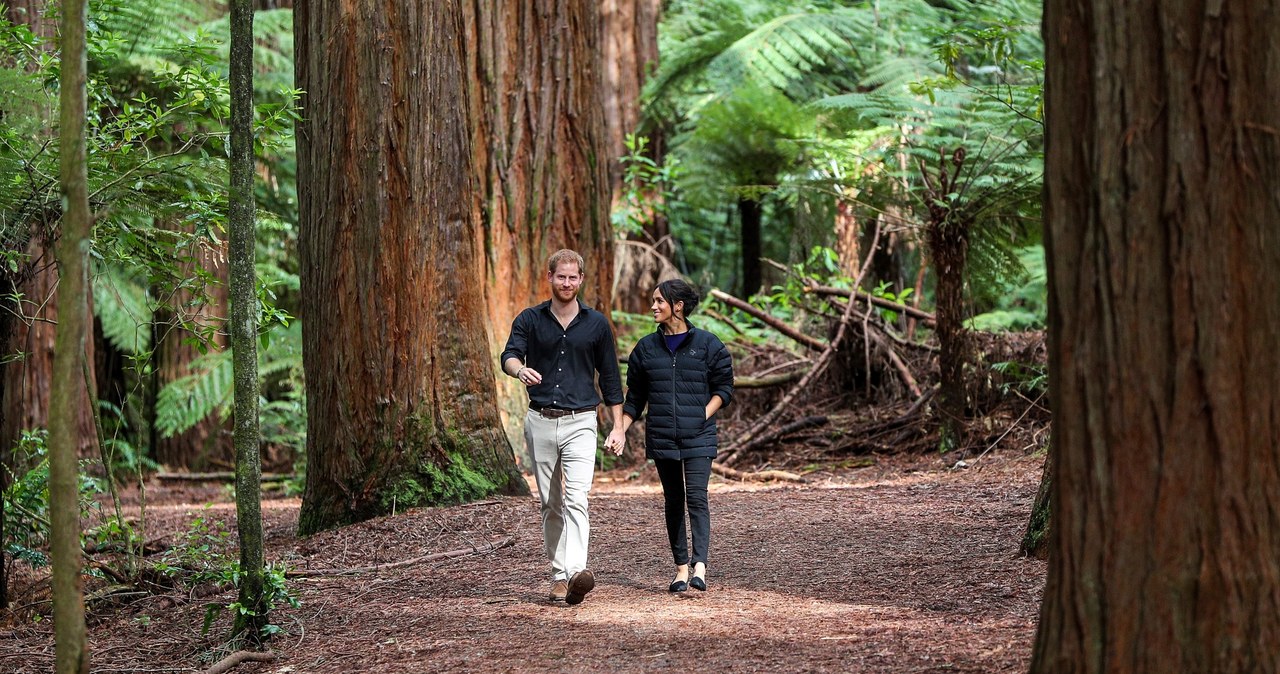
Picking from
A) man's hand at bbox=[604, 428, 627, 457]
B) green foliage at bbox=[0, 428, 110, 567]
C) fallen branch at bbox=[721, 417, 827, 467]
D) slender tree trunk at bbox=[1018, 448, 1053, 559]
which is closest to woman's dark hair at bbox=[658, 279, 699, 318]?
man's hand at bbox=[604, 428, 627, 457]

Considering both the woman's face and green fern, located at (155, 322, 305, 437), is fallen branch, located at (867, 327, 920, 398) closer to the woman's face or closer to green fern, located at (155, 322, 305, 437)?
the woman's face

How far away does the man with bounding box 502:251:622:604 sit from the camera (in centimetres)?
600

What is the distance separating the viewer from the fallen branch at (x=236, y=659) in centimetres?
498

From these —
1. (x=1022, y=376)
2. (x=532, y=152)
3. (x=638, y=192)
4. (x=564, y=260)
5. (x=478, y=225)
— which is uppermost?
(x=638, y=192)

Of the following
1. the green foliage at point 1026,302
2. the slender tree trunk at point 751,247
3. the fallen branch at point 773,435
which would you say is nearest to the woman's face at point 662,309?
the fallen branch at point 773,435

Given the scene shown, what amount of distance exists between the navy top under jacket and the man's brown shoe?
2.44 feet

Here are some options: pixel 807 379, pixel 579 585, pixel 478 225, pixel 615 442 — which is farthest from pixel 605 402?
pixel 807 379

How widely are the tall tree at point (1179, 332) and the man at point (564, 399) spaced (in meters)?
3.07

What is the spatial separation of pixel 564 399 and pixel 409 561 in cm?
208

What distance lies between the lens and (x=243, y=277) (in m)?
5.08

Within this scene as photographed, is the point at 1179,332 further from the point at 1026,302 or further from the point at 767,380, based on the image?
the point at 1026,302

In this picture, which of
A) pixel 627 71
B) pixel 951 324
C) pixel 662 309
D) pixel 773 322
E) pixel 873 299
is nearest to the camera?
pixel 662 309

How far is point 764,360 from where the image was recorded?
13.6m

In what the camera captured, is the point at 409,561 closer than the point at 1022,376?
Yes
